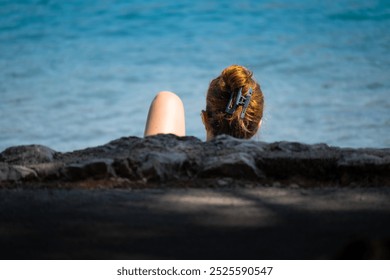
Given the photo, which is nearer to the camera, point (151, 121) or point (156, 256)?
point (156, 256)

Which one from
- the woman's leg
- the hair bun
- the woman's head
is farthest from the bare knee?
the hair bun

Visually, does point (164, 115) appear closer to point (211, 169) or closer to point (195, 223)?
point (211, 169)

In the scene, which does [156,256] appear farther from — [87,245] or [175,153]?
[175,153]

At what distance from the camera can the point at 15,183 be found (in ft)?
6.87

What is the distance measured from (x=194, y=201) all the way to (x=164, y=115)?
994mm

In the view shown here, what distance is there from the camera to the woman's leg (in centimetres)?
277

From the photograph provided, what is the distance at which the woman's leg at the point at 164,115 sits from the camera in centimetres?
277

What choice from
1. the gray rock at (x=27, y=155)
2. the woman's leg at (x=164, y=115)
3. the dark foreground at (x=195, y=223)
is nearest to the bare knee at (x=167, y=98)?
the woman's leg at (x=164, y=115)

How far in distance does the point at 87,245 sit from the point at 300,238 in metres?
0.42

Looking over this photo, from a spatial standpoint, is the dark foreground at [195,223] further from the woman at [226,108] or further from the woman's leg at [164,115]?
the woman's leg at [164,115]

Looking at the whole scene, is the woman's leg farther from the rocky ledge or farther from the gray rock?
the rocky ledge

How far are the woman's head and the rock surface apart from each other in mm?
305

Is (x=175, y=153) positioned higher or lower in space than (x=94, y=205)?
Result: higher
